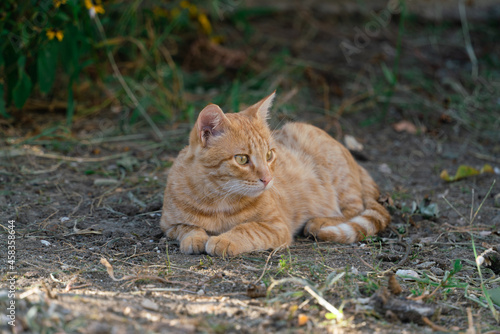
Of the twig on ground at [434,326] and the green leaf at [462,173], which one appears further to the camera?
the green leaf at [462,173]

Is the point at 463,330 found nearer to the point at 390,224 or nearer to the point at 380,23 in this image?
the point at 390,224

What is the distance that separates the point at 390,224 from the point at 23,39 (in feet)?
11.7

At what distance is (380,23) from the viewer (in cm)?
773

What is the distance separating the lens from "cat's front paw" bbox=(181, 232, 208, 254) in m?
3.30

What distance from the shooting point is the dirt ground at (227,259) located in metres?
2.45

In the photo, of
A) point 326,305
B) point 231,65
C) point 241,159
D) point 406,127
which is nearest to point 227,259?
point 241,159

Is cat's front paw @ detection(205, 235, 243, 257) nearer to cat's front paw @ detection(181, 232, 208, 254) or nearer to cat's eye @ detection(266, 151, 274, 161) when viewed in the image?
cat's front paw @ detection(181, 232, 208, 254)

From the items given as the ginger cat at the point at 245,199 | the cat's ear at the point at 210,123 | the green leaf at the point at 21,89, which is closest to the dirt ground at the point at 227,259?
the ginger cat at the point at 245,199

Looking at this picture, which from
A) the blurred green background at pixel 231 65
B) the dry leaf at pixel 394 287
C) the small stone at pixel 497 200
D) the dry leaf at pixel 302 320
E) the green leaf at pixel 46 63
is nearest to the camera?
the dry leaf at pixel 302 320

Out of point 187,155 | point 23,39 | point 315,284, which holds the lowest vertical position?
point 315,284

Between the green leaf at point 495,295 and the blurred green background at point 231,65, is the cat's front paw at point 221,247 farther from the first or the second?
the blurred green background at point 231,65

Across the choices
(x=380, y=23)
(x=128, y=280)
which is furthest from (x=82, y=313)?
(x=380, y=23)

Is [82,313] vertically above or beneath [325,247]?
above

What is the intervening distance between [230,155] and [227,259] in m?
0.65
